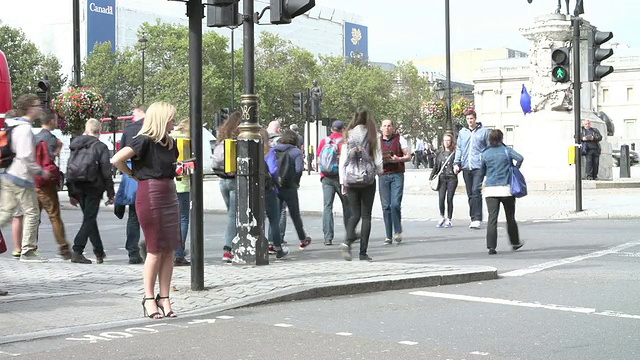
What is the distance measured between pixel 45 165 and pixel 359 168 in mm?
3747

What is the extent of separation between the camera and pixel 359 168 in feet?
38.1

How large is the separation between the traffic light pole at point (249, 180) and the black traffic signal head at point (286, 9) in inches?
14.6

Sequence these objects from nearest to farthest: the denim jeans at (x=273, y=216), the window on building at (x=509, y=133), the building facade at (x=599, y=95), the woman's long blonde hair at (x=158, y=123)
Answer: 1. the woman's long blonde hair at (x=158, y=123)
2. the denim jeans at (x=273, y=216)
3. the building facade at (x=599, y=95)
4. the window on building at (x=509, y=133)

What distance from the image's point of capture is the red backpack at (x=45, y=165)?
12.0 meters

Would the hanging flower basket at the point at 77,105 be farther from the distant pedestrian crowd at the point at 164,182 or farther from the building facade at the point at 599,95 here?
the building facade at the point at 599,95

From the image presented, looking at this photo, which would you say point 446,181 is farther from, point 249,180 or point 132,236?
point 249,180

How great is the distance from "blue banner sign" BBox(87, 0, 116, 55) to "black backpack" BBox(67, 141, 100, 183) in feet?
293

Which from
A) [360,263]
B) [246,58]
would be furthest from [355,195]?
[246,58]

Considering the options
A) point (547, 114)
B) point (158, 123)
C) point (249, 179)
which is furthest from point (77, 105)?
point (158, 123)

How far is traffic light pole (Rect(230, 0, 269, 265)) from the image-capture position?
34.5 ft

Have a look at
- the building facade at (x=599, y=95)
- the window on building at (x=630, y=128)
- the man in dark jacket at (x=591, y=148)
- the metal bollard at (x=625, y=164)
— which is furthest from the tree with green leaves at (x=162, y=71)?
the man in dark jacket at (x=591, y=148)

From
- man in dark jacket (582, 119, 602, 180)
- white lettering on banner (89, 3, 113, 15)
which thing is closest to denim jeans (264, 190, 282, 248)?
man in dark jacket (582, 119, 602, 180)

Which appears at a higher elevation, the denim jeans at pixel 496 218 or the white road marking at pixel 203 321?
the denim jeans at pixel 496 218

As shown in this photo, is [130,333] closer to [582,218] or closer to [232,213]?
[232,213]
